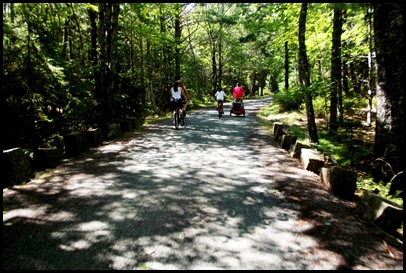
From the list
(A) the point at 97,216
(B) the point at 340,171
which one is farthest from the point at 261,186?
(A) the point at 97,216

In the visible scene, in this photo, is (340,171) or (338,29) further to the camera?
(338,29)

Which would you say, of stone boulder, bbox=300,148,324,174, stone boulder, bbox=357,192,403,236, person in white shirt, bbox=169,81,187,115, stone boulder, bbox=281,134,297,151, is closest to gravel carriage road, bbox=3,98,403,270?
stone boulder, bbox=300,148,324,174

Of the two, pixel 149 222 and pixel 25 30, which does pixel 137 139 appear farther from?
pixel 149 222

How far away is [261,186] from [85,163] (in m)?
4.64

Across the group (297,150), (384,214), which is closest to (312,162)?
(297,150)

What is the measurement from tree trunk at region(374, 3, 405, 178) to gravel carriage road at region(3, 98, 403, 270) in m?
1.79

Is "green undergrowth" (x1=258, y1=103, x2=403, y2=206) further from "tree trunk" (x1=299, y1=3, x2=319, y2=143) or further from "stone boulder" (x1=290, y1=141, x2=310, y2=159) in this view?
"stone boulder" (x1=290, y1=141, x2=310, y2=159)

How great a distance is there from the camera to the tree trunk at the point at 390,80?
18.4 feet

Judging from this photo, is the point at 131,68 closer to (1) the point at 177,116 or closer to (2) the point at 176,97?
(2) the point at 176,97

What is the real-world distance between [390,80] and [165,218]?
540 cm

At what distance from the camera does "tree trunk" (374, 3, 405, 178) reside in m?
5.62

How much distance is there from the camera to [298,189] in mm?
5848

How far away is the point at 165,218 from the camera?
14.8ft

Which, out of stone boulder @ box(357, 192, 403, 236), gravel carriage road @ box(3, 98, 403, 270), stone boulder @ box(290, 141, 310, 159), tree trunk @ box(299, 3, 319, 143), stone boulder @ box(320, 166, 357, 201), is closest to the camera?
gravel carriage road @ box(3, 98, 403, 270)
